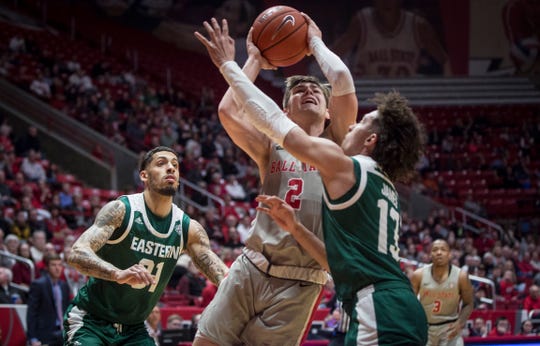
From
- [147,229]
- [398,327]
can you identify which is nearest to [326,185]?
[398,327]

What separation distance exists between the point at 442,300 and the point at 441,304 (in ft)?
0.16

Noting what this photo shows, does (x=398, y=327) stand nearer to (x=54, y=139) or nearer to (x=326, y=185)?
(x=326, y=185)

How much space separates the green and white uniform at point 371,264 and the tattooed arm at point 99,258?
1394 mm

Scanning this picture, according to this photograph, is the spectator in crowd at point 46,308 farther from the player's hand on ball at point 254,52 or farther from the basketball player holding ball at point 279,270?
the player's hand on ball at point 254,52

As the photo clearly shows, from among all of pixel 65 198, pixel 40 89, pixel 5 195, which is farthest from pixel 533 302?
pixel 40 89

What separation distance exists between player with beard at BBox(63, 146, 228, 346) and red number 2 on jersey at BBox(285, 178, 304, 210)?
3.68ft

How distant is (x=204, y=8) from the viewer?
26.7 meters

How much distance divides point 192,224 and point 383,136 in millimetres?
2350

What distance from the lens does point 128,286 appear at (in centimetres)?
528

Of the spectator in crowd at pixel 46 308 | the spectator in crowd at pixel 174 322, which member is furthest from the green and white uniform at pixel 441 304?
the spectator in crowd at pixel 46 308

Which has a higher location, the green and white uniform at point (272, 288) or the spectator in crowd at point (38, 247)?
the spectator in crowd at point (38, 247)

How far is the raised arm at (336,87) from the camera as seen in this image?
4480mm

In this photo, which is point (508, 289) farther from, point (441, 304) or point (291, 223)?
point (291, 223)

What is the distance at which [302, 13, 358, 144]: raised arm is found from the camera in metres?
4.48
